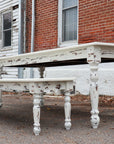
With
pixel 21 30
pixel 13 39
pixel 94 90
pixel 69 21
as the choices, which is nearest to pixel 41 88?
pixel 94 90

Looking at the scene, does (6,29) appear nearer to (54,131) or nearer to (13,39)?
(13,39)

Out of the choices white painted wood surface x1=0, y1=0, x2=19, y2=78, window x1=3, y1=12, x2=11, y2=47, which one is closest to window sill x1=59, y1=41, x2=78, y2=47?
white painted wood surface x1=0, y1=0, x2=19, y2=78

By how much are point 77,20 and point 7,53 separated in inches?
158

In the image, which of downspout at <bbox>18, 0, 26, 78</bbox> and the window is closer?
downspout at <bbox>18, 0, 26, 78</bbox>

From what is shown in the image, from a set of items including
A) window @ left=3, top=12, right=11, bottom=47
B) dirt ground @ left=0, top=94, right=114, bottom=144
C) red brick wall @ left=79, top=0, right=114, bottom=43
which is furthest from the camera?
window @ left=3, top=12, right=11, bottom=47

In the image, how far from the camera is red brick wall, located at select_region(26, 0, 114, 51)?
20.9 ft

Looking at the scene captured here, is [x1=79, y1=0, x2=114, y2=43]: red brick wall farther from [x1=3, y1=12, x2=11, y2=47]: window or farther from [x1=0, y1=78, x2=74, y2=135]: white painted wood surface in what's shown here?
[x1=3, y1=12, x2=11, y2=47]: window

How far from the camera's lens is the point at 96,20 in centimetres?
667

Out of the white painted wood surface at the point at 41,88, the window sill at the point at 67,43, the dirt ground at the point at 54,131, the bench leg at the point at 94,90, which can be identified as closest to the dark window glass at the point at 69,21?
the window sill at the point at 67,43

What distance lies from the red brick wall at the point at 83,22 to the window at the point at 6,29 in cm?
181

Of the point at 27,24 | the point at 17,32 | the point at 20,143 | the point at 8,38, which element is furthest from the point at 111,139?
the point at 8,38

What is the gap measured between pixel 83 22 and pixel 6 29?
16.1 ft

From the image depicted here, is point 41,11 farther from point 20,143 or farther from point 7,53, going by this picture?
point 20,143

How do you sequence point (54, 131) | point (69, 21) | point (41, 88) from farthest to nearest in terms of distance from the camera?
point (69, 21) → point (54, 131) → point (41, 88)
